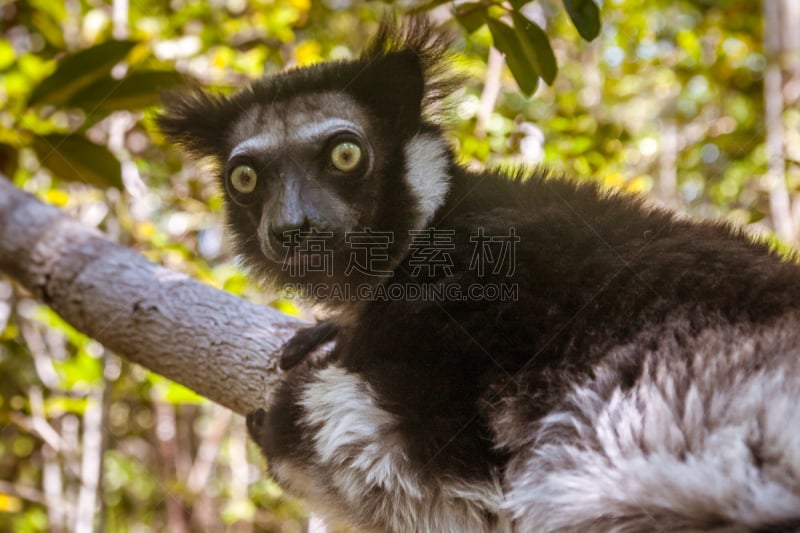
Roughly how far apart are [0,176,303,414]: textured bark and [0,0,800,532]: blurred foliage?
1.42ft

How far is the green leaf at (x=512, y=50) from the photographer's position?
239 centimetres

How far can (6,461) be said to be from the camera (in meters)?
6.21

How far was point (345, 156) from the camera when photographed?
2.42 meters

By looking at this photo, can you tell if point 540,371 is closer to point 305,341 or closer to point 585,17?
point 305,341

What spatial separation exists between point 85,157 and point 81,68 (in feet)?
1.35

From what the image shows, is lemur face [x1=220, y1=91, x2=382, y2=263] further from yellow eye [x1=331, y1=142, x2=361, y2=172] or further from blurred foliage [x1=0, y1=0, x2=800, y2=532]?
blurred foliage [x1=0, y1=0, x2=800, y2=532]

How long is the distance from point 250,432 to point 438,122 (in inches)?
52.2

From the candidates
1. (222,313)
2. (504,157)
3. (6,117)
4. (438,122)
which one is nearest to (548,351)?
(438,122)

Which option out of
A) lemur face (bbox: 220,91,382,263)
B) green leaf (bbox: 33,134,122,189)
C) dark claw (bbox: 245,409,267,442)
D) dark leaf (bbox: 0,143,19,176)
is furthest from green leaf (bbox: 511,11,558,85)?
dark leaf (bbox: 0,143,19,176)

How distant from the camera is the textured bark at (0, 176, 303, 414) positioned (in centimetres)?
262

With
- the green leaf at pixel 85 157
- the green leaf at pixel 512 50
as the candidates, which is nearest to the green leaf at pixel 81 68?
the green leaf at pixel 85 157

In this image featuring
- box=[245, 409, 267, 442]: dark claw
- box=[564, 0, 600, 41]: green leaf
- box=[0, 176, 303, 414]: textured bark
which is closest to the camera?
box=[564, 0, 600, 41]: green leaf

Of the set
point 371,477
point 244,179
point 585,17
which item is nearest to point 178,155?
point 244,179

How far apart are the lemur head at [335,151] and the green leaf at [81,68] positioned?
783 millimetres
